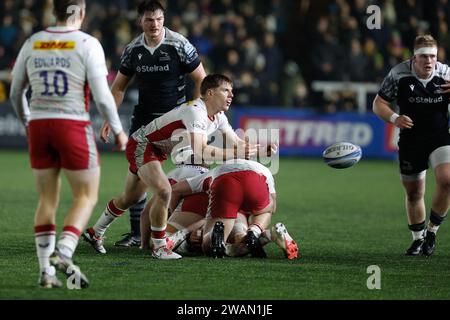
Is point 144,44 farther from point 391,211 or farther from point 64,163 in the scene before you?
point 391,211

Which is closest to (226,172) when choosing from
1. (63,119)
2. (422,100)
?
(422,100)

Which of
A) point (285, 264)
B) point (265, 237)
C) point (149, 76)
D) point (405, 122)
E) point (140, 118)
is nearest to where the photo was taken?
→ point (285, 264)

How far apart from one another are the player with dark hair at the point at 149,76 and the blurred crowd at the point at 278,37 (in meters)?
A: 11.7

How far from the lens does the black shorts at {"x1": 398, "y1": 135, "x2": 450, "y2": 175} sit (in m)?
9.54

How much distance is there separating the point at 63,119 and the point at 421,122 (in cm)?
402

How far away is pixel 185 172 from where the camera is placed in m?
9.80

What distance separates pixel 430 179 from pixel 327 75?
520 centimetres

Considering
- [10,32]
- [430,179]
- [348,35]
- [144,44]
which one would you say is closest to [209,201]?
[144,44]

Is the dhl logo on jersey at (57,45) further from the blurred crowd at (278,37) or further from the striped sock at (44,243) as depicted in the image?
the blurred crowd at (278,37)

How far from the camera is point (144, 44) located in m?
9.65

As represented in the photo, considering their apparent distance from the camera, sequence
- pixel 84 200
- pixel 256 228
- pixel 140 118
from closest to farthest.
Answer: pixel 84 200, pixel 256 228, pixel 140 118

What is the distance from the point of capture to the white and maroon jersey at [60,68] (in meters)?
6.89

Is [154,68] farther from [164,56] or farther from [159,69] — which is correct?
[164,56]
